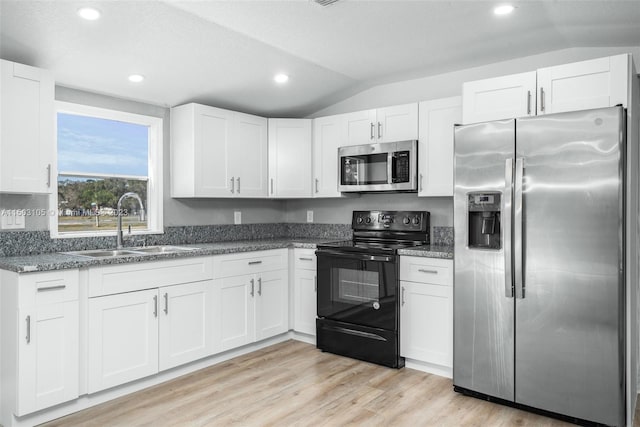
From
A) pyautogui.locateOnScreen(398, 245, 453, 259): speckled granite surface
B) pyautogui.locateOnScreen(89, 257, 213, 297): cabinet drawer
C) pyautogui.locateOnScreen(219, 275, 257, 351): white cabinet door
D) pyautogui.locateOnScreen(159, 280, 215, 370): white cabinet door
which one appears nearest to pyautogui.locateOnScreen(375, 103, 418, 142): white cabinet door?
pyautogui.locateOnScreen(398, 245, 453, 259): speckled granite surface

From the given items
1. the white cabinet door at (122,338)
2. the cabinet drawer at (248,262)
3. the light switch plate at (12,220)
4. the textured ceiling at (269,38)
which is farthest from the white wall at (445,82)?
the light switch plate at (12,220)

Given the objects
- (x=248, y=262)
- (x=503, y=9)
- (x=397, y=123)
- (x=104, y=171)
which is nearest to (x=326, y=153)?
(x=397, y=123)

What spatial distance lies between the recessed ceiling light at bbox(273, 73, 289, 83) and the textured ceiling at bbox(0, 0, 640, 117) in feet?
0.20

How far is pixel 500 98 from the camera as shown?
9.52 feet

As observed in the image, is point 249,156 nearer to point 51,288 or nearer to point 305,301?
point 305,301

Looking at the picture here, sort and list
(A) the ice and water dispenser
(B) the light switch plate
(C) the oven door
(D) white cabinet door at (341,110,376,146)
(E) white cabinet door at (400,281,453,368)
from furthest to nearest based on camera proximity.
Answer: (D) white cabinet door at (341,110,376,146) → (C) the oven door → (E) white cabinet door at (400,281,453,368) → (B) the light switch plate → (A) the ice and water dispenser

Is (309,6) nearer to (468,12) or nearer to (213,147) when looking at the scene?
(468,12)

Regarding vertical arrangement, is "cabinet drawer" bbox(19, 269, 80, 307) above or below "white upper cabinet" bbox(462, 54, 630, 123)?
below

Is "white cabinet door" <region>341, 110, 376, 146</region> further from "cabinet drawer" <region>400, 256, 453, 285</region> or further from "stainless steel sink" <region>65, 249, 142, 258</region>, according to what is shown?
"stainless steel sink" <region>65, 249, 142, 258</region>

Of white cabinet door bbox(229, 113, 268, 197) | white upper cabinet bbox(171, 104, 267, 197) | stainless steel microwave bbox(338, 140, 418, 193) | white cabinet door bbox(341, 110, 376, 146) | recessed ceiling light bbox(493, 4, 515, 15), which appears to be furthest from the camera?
white cabinet door bbox(229, 113, 268, 197)

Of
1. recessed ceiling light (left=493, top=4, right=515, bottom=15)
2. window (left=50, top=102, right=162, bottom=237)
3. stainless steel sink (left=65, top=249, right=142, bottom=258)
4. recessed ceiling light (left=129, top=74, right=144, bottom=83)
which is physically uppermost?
recessed ceiling light (left=493, top=4, right=515, bottom=15)

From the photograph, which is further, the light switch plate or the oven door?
the oven door

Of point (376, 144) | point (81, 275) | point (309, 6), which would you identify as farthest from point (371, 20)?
point (81, 275)

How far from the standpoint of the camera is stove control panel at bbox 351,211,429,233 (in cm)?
389
